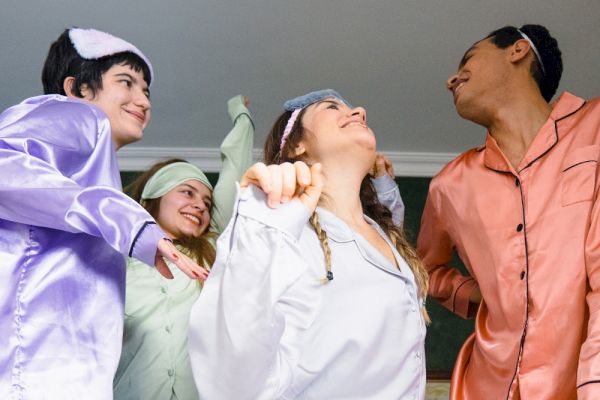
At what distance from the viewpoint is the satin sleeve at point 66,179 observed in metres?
1.68

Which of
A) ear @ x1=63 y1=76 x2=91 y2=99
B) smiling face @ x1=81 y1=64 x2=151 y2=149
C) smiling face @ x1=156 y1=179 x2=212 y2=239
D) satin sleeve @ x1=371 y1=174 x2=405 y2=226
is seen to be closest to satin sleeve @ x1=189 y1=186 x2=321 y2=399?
smiling face @ x1=81 y1=64 x2=151 y2=149

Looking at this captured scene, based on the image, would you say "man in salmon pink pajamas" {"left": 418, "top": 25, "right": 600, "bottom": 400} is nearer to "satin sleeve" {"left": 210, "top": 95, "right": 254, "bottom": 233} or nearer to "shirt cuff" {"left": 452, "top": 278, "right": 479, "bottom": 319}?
"shirt cuff" {"left": 452, "top": 278, "right": 479, "bottom": 319}

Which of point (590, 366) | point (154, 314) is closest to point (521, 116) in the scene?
point (590, 366)

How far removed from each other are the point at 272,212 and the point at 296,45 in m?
2.29

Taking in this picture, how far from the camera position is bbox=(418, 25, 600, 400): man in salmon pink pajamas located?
2232 mm

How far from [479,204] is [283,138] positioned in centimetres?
62

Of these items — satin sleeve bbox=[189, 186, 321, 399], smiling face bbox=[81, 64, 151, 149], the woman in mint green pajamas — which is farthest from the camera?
the woman in mint green pajamas

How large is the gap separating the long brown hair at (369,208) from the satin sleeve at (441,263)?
0.90 feet

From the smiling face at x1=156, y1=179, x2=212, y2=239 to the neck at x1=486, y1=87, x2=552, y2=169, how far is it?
102cm

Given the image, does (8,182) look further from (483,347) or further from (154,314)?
(483,347)

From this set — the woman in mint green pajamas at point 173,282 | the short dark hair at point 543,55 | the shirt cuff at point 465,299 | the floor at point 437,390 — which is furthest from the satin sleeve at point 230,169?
the floor at point 437,390

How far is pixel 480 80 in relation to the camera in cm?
280

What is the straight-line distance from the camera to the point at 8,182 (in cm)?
178

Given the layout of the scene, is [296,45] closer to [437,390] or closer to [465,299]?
[465,299]
